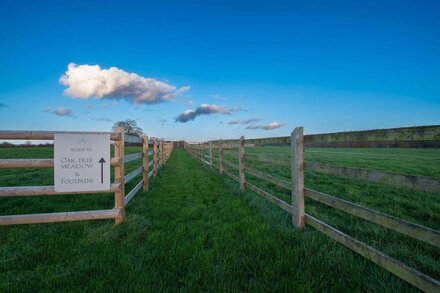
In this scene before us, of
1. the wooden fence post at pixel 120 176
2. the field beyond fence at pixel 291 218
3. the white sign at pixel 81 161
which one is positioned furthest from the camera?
the wooden fence post at pixel 120 176

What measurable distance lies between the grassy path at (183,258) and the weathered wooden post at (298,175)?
8.8 inches

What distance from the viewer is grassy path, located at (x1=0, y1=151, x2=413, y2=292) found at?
2482 millimetres

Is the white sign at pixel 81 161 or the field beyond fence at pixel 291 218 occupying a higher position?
the white sign at pixel 81 161

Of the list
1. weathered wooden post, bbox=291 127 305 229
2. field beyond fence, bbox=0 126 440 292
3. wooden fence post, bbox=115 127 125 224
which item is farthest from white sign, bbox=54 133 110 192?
weathered wooden post, bbox=291 127 305 229

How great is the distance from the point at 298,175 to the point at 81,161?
10.9 ft

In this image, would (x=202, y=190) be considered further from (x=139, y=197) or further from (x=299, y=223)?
(x=299, y=223)

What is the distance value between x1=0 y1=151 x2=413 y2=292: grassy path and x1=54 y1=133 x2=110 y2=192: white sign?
688 mm

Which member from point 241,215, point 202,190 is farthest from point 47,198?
point 241,215

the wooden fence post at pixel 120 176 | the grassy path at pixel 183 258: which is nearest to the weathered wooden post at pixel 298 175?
the grassy path at pixel 183 258

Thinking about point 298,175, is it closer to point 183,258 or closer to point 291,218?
point 291,218

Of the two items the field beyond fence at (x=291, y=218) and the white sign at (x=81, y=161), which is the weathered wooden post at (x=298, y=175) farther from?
the white sign at (x=81, y=161)

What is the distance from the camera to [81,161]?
155 inches

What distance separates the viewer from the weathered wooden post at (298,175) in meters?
3.86

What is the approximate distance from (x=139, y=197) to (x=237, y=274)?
4107mm
